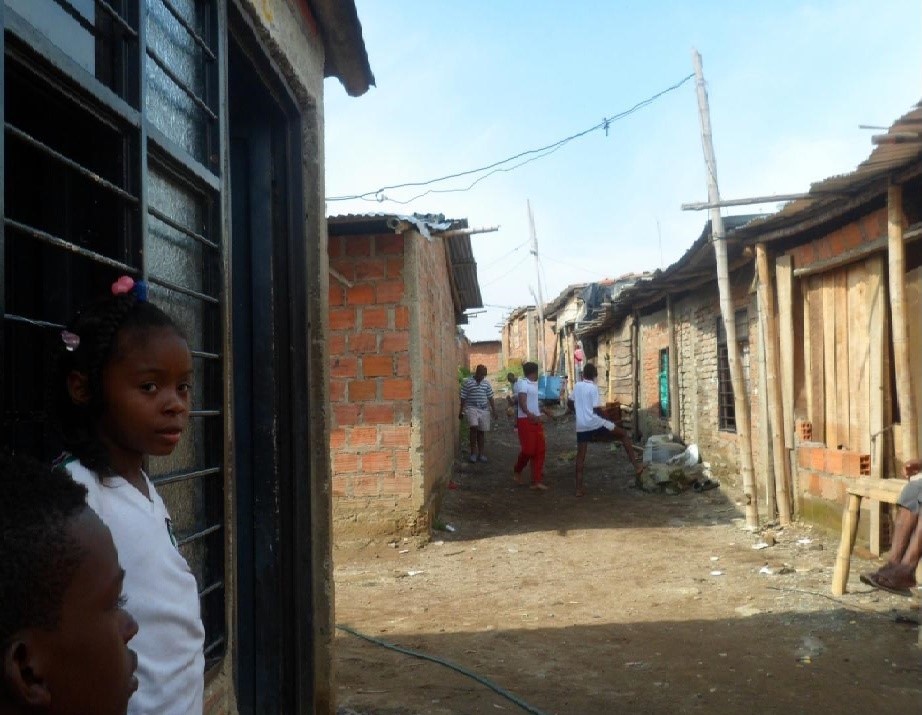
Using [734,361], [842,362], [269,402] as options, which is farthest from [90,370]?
[734,361]

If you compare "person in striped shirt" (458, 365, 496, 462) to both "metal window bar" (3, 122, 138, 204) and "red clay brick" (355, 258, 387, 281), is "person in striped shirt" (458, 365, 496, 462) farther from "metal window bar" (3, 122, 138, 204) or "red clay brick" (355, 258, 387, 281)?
"metal window bar" (3, 122, 138, 204)

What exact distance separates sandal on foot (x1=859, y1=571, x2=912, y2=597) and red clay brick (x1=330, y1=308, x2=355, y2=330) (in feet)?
14.1

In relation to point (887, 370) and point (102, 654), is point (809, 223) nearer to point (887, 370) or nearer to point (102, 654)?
point (887, 370)

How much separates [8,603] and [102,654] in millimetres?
135

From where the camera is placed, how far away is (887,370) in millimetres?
6078

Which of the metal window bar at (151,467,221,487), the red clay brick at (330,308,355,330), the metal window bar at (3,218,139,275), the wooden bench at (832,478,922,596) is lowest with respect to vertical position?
the wooden bench at (832,478,922,596)

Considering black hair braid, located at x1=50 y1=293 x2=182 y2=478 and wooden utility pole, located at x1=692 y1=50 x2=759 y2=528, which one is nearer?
black hair braid, located at x1=50 y1=293 x2=182 y2=478

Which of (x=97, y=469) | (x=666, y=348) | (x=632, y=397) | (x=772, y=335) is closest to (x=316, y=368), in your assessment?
(x=97, y=469)

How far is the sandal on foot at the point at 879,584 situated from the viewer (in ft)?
16.4

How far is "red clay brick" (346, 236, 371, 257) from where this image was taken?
6820 mm

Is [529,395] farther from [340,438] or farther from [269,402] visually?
[269,402]

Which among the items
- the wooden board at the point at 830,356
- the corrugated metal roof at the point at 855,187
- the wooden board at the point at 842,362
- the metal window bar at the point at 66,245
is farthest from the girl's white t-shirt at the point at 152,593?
the wooden board at the point at 830,356

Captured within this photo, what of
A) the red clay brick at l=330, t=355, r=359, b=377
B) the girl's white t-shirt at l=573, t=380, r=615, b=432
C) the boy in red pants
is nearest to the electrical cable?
the red clay brick at l=330, t=355, r=359, b=377

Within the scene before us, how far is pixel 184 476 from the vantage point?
1.88 meters
